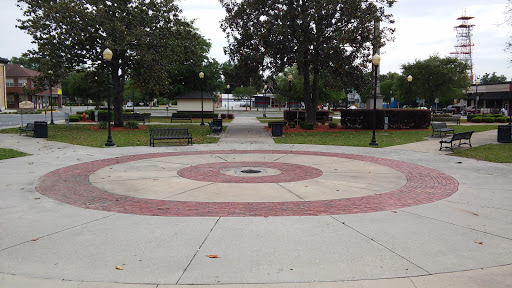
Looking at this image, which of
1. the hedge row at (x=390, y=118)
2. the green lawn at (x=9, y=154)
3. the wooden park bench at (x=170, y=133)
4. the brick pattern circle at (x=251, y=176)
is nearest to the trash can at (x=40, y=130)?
the green lawn at (x=9, y=154)

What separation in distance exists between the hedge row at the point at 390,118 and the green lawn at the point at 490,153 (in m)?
10.7

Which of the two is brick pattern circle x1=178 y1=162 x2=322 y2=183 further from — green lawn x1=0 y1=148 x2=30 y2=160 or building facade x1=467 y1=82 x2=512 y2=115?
building facade x1=467 y1=82 x2=512 y2=115

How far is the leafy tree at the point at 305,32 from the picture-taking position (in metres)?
24.7

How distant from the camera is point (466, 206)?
297 inches

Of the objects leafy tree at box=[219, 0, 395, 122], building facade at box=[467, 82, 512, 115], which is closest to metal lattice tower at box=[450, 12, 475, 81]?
building facade at box=[467, 82, 512, 115]

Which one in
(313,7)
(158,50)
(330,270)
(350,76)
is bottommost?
(330,270)

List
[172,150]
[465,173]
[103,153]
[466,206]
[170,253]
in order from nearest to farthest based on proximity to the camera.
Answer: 1. [170,253]
2. [466,206]
3. [465,173]
4. [103,153]
5. [172,150]

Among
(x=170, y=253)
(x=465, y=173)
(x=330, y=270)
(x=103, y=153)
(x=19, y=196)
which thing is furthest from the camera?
(x=103, y=153)

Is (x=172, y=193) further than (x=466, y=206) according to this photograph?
Yes

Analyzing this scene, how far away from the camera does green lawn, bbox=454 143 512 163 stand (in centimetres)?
1380

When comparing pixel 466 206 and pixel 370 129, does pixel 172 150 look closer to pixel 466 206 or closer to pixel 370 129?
pixel 466 206

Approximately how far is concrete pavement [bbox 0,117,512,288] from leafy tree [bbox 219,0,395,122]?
14.9 meters

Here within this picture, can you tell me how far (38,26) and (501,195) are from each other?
2764 centimetres

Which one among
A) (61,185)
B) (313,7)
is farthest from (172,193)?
(313,7)
